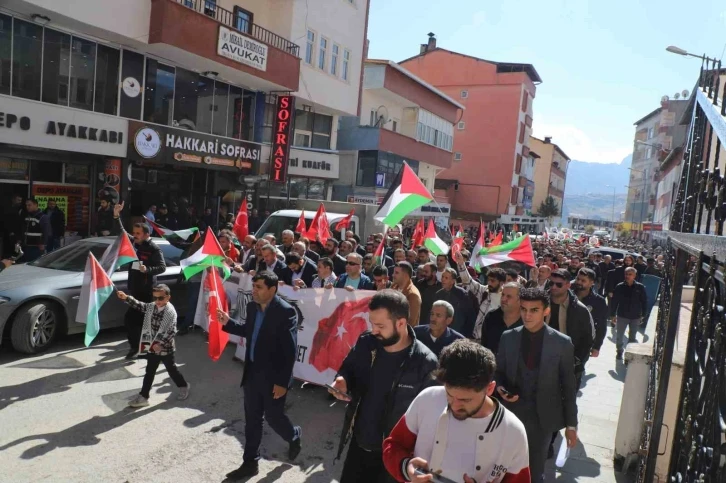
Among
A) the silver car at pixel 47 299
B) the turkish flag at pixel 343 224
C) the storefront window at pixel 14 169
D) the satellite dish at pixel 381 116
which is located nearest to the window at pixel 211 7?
the storefront window at pixel 14 169

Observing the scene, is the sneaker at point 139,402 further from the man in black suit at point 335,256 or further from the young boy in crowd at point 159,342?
the man in black suit at point 335,256

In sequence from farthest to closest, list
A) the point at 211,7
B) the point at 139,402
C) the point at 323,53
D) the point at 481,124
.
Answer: the point at 481,124
the point at 323,53
the point at 211,7
the point at 139,402

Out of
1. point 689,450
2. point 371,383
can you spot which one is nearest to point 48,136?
point 371,383

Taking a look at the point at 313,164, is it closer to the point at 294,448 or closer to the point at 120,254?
the point at 120,254

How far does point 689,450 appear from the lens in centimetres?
192

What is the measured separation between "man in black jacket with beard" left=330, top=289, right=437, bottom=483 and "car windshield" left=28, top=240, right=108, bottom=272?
596 centimetres

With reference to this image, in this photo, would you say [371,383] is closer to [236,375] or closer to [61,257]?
[236,375]

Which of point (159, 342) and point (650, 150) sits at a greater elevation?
point (650, 150)

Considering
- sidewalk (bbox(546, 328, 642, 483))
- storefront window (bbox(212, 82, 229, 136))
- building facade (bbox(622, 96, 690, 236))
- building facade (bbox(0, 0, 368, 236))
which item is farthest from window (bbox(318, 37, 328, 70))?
building facade (bbox(622, 96, 690, 236))

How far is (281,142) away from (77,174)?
7875 millimetres

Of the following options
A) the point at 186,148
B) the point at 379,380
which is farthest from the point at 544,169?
the point at 379,380

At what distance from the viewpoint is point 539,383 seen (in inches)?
157

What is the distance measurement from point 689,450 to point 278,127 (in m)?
21.1

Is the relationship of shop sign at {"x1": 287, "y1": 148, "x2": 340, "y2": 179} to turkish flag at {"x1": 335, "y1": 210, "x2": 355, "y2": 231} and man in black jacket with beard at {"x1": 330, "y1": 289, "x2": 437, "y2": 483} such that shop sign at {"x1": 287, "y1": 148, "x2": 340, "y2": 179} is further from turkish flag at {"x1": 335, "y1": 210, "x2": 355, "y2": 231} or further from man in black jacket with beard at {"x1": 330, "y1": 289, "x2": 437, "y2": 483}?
man in black jacket with beard at {"x1": 330, "y1": 289, "x2": 437, "y2": 483}
